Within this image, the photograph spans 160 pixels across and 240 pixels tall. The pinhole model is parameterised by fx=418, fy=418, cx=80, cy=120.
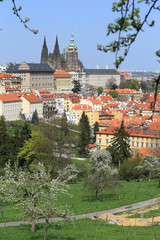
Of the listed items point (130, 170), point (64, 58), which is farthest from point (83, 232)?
point (64, 58)

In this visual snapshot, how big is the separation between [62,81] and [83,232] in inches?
5242

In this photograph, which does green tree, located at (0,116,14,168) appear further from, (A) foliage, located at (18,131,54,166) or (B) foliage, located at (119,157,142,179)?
(B) foliage, located at (119,157,142,179)

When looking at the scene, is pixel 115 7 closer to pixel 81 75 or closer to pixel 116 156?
pixel 116 156

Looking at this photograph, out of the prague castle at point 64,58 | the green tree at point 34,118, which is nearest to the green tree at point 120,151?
the green tree at point 34,118

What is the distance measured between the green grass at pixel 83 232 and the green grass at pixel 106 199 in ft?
11.1

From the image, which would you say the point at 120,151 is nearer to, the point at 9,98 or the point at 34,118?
the point at 34,118

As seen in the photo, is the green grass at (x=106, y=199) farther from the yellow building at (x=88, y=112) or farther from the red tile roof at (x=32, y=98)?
the red tile roof at (x=32, y=98)

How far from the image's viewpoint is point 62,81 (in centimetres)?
15088

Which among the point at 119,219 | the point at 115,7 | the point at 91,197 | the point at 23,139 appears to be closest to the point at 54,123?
the point at 23,139

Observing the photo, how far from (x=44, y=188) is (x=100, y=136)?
45.1 metres

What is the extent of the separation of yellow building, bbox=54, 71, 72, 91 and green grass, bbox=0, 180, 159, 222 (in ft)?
380

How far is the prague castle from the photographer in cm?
18200

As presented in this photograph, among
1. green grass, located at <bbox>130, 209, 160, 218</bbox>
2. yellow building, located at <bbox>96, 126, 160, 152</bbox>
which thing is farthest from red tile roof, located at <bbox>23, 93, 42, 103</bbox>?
green grass, located at <bbox>130, 209, 160, 218</bbox>

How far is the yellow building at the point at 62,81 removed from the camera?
149163mm
